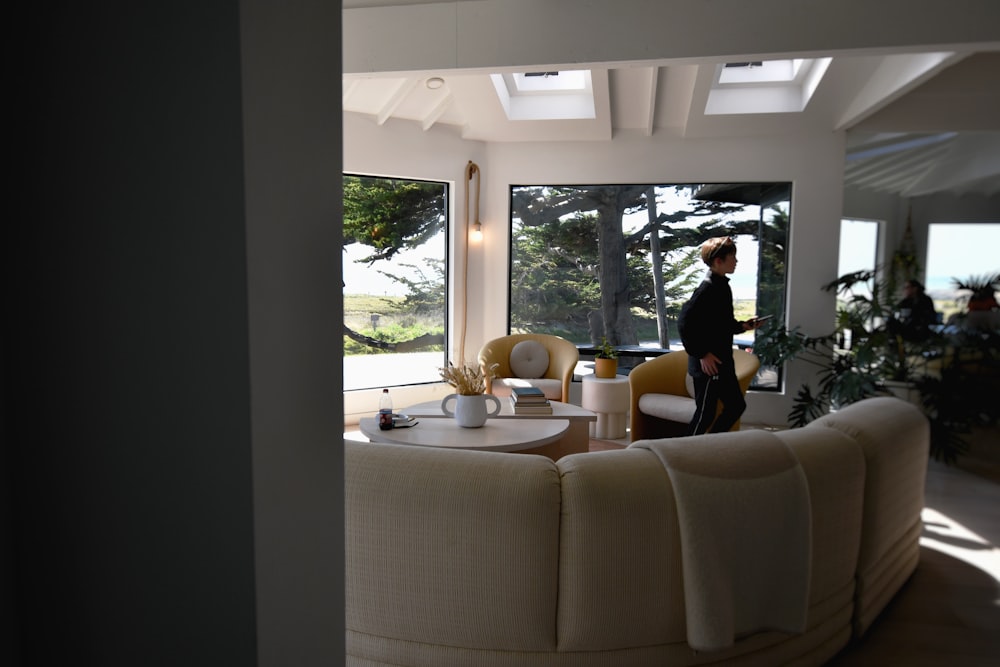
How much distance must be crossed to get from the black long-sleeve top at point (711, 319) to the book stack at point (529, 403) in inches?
37.8

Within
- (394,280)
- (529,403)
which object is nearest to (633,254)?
(394,280)

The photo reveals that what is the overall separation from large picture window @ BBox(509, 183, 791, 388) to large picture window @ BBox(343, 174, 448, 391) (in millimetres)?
806

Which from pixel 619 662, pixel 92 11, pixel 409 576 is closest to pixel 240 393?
pixel 92 11

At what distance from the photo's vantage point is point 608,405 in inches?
206

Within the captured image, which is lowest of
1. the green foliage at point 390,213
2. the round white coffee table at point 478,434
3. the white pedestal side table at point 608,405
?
the white pedestal side table at point 608,405

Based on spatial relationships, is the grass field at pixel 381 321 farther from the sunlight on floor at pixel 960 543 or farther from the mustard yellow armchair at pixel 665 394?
the sunlight on floor at pixel 960 543

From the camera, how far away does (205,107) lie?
0.67m

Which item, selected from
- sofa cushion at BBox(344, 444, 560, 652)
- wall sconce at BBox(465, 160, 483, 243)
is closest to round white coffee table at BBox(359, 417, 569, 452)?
sofa cushion at BBox(344, 444, 560, 652)

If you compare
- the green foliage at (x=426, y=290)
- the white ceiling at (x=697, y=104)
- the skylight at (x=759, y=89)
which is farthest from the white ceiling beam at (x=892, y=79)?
the green foliage at (x=426, y=290)

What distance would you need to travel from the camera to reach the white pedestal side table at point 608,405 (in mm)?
5238

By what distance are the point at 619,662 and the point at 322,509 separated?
1.22 m

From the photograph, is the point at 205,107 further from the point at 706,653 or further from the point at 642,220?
the point at 642,220

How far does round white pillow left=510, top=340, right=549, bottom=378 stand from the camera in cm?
561

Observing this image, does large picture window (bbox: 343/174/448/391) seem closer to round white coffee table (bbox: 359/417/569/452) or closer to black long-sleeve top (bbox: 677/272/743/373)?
round white coffee table (bbox: 359/417/569/452)
